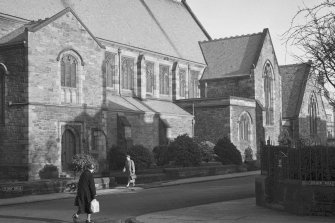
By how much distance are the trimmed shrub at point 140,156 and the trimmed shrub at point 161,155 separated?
7.04ft

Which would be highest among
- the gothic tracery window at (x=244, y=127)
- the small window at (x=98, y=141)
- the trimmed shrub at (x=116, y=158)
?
the gothic tracery window at (x=244, y=127)

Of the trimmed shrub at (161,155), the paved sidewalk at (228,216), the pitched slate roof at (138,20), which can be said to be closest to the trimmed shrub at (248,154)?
the pitched slate roof at (138,20)

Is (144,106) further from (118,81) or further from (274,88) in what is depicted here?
(274,88)

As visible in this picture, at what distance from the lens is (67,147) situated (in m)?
31.7

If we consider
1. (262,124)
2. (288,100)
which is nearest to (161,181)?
(262,124)

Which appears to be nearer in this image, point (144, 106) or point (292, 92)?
point (144, 106)

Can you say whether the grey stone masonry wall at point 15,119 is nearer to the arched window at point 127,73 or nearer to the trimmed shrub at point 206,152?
the arched window at point 127,73

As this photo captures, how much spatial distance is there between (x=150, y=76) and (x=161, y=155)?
443 inches

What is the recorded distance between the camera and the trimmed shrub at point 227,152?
41.0 meters

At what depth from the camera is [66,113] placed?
3133 cm

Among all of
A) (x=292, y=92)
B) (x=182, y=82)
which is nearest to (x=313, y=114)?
(x=292, y=92)

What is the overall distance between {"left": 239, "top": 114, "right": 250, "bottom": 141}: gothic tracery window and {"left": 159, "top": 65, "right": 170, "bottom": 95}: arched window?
7239 mm

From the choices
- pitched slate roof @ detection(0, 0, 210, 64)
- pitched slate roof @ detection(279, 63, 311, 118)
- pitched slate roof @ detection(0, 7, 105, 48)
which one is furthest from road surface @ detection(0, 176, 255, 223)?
pitched slate roof @ detection(279, 63, 311, 118)

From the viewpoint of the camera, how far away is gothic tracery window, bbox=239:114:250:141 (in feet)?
154
